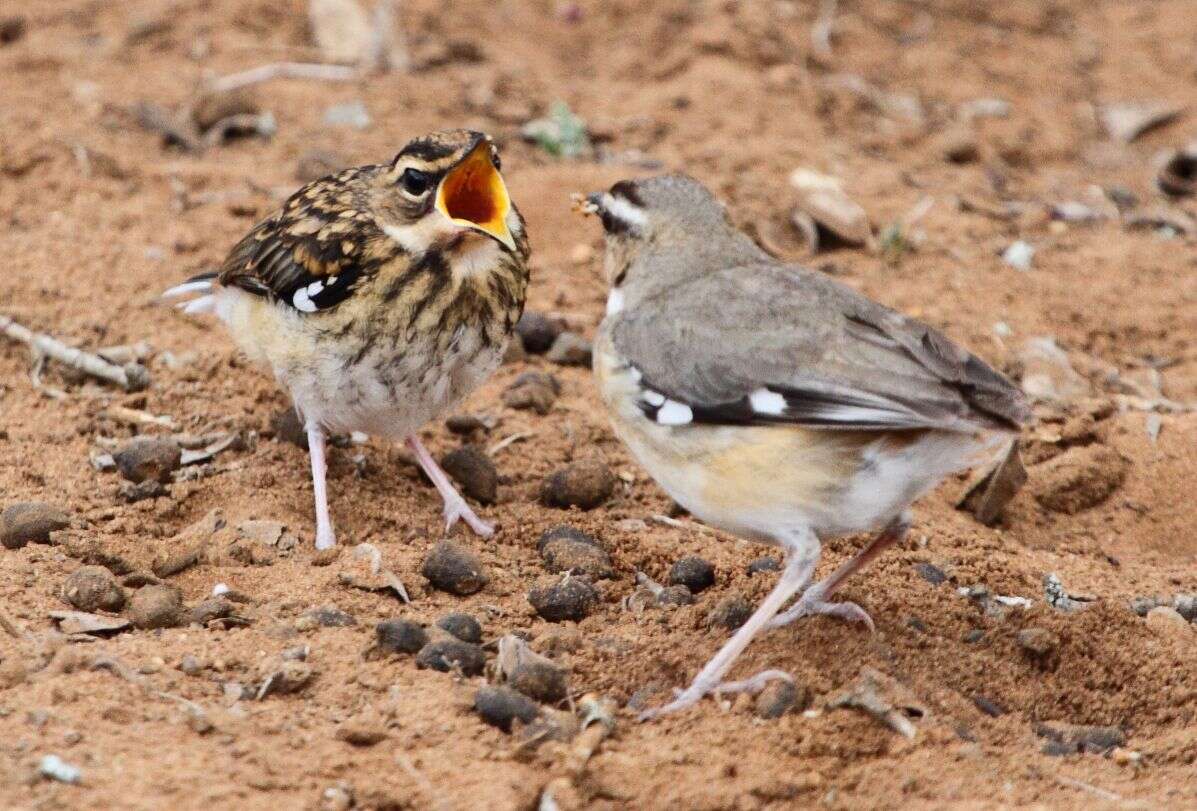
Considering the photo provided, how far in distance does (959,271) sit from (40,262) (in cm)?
542

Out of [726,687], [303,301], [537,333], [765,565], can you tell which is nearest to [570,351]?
[537,333]

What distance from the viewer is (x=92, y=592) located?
236 inches

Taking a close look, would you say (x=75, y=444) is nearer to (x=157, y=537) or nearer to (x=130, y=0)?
(x=157, y=537)

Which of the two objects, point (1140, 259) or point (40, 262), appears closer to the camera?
point (40, 262)

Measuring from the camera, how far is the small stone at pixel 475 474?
304 inches

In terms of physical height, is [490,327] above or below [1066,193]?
above

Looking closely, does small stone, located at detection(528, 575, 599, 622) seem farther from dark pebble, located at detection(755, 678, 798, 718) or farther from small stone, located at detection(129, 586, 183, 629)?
small stone, located at detection(129, 586, 183, 629)

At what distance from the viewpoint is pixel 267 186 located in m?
10.3

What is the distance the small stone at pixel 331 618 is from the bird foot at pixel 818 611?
1577 millimetres

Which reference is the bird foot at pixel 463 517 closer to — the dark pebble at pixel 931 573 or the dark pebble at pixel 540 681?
the dark pebble at pixel 540 681

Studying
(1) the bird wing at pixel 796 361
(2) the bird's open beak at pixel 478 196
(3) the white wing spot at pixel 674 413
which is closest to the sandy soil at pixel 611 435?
(3) the white wing spot at pixel 674 413

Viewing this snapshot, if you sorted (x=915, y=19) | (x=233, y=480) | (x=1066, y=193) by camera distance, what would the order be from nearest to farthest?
1. (x=233, y=480)
2. (x=1066, y=193)
3. (x=915, y=19)

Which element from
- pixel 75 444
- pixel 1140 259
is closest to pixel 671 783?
pixel 75 444

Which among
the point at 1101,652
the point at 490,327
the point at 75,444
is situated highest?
the point at 490,327
